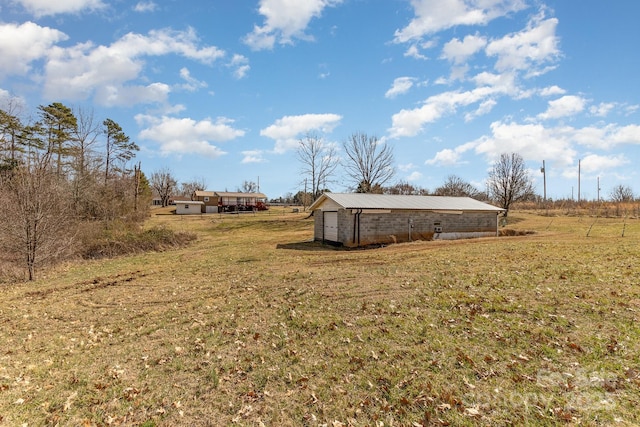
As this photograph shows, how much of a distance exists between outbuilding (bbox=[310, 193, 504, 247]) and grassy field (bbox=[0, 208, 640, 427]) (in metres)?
8.78

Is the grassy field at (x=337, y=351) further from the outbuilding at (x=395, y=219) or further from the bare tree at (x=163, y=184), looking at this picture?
the bare tree at (x=163, y=184)

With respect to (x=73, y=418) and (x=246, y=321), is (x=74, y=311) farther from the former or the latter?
(x=73, y=418)

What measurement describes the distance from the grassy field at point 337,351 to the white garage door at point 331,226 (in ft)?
32.8

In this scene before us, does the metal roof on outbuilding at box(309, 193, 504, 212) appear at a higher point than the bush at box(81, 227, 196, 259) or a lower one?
higher

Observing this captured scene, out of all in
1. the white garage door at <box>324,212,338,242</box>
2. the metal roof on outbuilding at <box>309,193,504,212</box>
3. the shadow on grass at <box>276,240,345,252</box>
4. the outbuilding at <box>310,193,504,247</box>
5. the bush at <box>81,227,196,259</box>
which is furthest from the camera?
the white garage door at <box>324,212,338,242</box>

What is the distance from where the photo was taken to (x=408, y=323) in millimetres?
6355

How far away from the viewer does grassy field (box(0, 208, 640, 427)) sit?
3.97 meters

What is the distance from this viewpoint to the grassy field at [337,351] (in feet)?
13.0

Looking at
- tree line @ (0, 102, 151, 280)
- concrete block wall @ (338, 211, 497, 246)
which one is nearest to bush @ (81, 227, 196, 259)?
tree line @ (0, 102, 151, 280)

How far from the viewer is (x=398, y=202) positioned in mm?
21375

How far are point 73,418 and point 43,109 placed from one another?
32.8 m

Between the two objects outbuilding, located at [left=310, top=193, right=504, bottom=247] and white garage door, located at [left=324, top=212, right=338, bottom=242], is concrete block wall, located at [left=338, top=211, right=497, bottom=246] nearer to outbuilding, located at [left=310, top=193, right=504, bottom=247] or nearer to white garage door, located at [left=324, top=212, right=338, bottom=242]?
outbuilding, located at [left=310, top=193, right=504, bottom=247]

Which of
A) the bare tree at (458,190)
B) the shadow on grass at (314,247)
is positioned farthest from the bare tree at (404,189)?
the shadow on grass at (314,247)

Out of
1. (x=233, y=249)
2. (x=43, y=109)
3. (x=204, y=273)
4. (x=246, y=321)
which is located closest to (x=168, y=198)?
(x=43, y=109)
